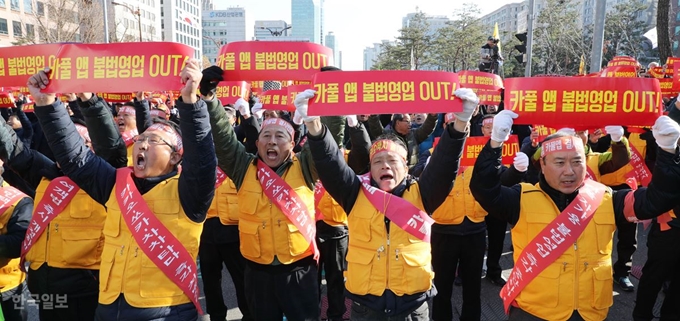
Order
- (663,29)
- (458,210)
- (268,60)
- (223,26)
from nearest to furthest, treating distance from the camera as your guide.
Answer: (268,60), (458,210), (663,29), (223,26)

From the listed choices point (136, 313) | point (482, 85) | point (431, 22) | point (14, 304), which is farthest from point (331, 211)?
point (431, 22)

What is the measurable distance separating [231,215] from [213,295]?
2.70 ft

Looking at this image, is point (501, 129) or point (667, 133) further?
point (501, 129)

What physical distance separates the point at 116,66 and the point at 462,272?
3.33 meters

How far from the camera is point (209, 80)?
2.90m

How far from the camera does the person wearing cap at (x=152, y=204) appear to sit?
8.41ft

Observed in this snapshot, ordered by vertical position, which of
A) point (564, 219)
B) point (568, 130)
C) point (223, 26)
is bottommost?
point (564, 219)

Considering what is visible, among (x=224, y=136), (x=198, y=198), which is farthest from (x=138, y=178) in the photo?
(x=224, y=136)

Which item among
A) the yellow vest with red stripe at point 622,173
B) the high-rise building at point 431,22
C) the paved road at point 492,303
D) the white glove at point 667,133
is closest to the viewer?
the white glove at point 667,133

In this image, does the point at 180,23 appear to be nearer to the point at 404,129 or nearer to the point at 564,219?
the point at 404,129

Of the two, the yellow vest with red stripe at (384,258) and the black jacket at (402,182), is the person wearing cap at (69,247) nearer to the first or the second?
the black jacket at (402,182)

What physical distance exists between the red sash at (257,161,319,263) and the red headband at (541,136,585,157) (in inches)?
67.6

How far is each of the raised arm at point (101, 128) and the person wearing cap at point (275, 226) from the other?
772 mm

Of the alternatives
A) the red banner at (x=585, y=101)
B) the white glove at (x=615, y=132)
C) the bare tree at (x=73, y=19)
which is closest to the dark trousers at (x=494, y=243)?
the white glove at (x=615, y=132)
